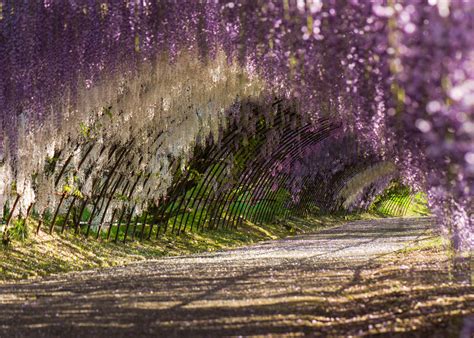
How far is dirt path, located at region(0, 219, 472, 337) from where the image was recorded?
7.47 meters

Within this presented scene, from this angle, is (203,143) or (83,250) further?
(203,143)

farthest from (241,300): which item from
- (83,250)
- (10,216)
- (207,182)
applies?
(207,182)

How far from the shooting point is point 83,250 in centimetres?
1764

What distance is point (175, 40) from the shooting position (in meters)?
9.84

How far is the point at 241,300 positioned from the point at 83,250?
8699 millimetres

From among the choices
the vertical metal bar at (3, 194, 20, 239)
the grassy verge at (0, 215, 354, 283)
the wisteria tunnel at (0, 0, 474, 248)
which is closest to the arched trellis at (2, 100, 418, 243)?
the wisteria tunnel at (0, 0, 474, 248)

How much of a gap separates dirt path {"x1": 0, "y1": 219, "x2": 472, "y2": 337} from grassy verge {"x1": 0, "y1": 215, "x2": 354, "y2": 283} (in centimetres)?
94

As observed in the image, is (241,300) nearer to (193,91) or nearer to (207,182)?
(193,91)

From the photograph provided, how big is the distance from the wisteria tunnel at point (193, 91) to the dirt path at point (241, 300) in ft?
3.79

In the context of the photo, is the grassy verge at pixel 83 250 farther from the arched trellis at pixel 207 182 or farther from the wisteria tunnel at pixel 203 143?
the arched trellis at pixel 207 182

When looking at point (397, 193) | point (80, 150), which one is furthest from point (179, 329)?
point (397, 193)

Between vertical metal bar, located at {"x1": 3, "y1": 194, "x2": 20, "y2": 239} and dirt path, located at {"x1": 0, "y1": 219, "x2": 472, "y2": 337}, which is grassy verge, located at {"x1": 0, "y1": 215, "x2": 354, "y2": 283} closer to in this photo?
vertical metal bar, located at {"x1": 3, "y1": 194, "x2": 20, "y2": 239}

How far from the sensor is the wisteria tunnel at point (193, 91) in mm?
6270

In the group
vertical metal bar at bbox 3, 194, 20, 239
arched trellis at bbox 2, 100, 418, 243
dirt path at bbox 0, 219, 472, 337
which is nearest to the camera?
dirt path at bbox 0, 219, 472, 337
